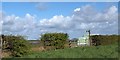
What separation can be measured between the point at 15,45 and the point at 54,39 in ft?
20.8

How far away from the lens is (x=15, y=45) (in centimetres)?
1831

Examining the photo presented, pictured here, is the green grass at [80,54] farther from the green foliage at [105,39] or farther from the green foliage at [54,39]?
the green foliage at [105,39]

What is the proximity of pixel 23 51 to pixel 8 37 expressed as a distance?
1.34 m

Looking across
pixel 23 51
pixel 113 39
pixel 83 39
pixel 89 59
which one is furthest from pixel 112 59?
pixel 83 39

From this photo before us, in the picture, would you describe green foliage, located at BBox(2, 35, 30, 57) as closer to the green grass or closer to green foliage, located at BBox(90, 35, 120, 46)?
the green grass

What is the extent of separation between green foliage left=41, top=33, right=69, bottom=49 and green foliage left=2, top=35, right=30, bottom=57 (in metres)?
5.28

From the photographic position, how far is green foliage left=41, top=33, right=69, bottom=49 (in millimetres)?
23969

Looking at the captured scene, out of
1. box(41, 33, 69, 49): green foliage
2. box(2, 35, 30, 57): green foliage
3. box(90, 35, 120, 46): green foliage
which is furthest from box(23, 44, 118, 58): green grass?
box(90, 35, 120, 46): green foliage

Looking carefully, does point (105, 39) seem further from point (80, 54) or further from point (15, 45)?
point (80, 54)

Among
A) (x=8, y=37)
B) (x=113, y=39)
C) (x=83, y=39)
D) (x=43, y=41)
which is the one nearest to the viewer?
(x=8, y=37)

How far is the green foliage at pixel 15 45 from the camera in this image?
18.2 meters

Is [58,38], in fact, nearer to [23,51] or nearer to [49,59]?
[23,51]

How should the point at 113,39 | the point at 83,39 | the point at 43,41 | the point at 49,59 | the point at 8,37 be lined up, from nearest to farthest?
the point at 49,59
the point at 8,37
the point at 43,41
the point at 113,39
the point at 83,39

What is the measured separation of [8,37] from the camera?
18.2 meters
